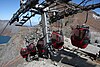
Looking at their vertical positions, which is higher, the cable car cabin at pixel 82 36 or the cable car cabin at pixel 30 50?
the cable car cabin at pixel 82 36

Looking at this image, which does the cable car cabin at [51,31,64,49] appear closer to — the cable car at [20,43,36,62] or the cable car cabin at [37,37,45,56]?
the cable car cabin at [37,37,45,56]

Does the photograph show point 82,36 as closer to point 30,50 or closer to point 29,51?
point 30,50

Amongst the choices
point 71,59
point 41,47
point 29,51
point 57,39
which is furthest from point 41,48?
point 71,59

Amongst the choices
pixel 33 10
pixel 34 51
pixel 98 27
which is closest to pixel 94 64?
pixel 34 51

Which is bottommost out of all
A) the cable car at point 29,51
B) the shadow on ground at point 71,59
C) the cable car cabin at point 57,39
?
the shadow on ground at point 71,59

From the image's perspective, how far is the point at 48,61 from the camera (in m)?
12.6

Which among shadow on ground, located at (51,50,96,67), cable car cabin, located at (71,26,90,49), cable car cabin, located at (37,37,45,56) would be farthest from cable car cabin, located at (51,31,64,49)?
cable car cabin, located at (71,26,90,49)

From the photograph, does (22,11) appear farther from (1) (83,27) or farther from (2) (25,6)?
(1) (83,27)

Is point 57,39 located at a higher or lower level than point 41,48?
higher

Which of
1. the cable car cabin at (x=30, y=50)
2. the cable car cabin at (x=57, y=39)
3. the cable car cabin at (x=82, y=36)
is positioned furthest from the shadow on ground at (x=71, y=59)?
the cable car cabin at (x=82, y=36)

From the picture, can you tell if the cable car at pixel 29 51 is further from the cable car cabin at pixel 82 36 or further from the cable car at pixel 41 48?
the cable car cabin at pixel 82 36

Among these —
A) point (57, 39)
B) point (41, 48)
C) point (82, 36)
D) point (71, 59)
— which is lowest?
point (71, 59)

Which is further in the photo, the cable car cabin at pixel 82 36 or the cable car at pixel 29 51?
the cable car at pixel 29 51

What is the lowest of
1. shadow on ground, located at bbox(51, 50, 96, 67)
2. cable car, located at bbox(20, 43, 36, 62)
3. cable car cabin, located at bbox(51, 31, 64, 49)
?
shadow on ground, located at bbox(51, 50, 96, 67)
